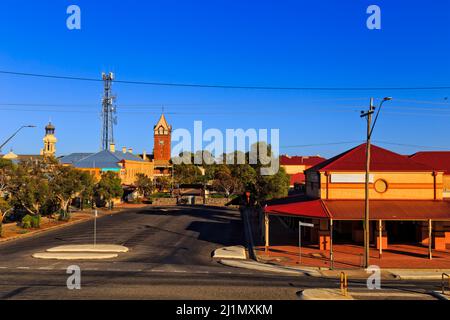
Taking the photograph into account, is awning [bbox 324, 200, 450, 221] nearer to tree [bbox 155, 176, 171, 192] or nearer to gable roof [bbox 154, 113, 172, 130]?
tree [bbox 155, 176, 171, 192]

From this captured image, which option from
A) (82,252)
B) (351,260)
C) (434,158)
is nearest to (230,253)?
(351,260)

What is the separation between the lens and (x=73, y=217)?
53.3 meters

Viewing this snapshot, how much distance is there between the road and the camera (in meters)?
18.1

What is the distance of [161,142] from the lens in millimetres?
130250

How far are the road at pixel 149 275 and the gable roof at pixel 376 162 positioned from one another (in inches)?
417

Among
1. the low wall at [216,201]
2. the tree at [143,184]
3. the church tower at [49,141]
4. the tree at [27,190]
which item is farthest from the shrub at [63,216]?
the church tower at [49,141]

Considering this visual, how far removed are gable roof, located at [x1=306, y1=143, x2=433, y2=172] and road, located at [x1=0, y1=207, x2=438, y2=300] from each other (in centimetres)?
1059

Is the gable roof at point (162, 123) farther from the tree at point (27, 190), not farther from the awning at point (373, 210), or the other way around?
the awning at point (373, 210)

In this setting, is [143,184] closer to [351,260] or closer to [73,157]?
[73,157]

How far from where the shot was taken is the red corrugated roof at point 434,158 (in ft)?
165

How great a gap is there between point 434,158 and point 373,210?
27.6 meters

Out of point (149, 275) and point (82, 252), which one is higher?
point (149, 275)
